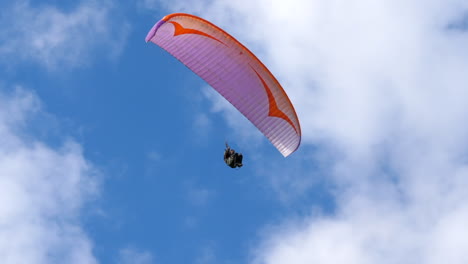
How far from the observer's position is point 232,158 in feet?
123

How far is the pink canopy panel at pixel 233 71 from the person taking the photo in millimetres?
33906

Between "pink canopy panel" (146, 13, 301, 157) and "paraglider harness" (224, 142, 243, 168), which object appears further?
"paraglider harness" (224, 142, 243, 168)

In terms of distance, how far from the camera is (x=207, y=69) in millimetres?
34688

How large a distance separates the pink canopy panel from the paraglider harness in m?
2.77

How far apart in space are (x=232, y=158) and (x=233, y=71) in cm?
532

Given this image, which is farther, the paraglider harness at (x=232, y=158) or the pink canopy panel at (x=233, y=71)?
the paraglider harness at (x=232, y=158)

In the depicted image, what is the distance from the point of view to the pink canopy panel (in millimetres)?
33906

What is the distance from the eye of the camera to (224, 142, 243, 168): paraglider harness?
3750cm

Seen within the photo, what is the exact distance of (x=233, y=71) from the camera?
113 ft

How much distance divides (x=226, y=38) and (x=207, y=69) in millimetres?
1996

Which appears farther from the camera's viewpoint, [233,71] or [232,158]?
[232,158]

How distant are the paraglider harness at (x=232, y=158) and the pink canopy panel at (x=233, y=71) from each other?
2.77m

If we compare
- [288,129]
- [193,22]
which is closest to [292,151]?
[288,129]

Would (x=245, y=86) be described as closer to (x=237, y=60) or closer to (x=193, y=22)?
(x=237, y=60)
